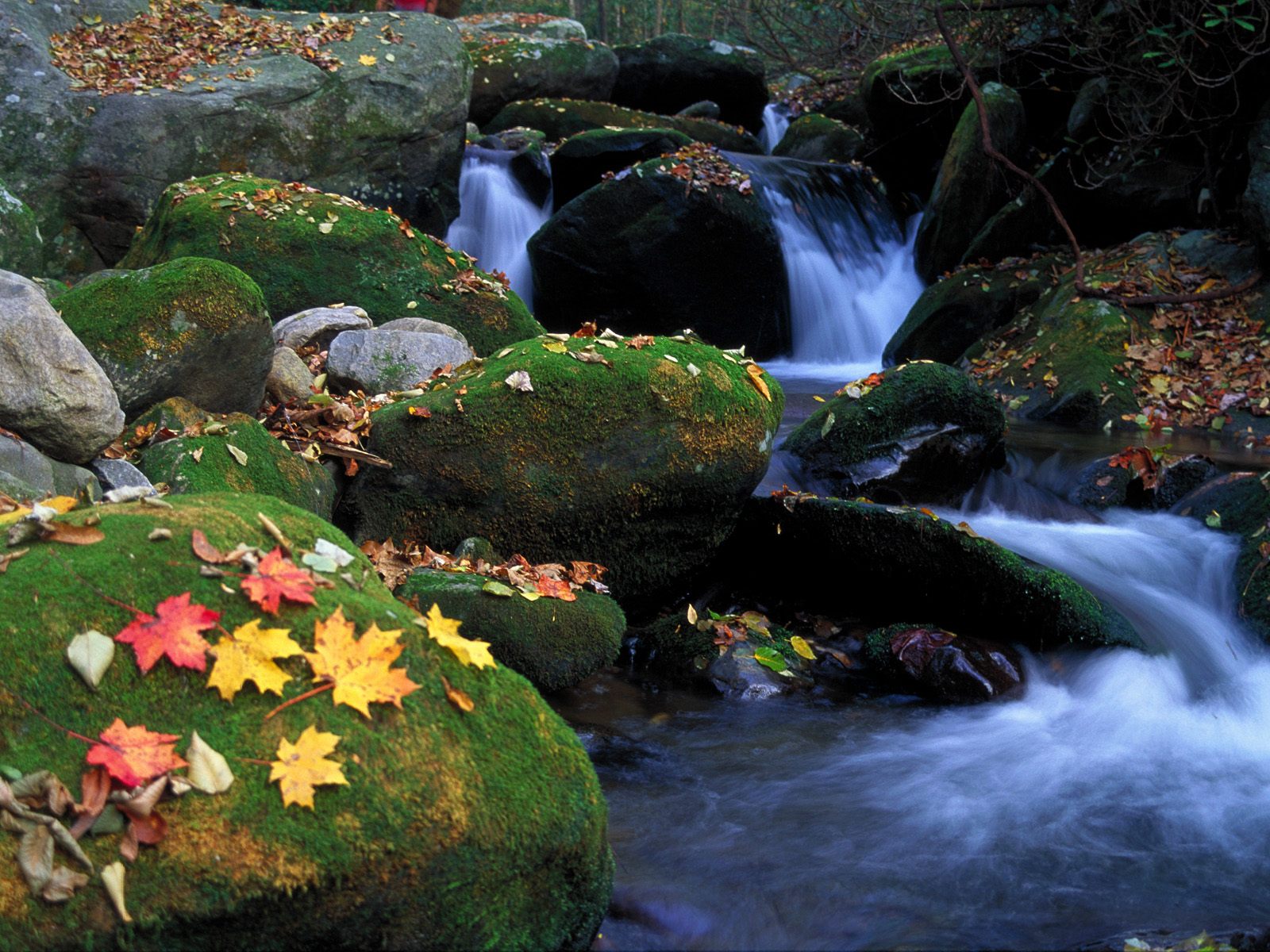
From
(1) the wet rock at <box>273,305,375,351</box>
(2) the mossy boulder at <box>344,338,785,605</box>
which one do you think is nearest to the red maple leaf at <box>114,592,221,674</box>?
(2) the mossy boulder at <box>344,338,785,605</box>

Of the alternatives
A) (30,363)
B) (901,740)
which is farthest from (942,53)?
(30,363)

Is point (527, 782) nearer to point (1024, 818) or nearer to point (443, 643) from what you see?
point (443, 643)

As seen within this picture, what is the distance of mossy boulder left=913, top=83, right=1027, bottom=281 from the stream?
7.36 meters

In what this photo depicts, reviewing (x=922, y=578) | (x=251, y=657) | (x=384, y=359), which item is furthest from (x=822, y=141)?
(x=251, y=657)

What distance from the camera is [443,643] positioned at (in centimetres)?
255

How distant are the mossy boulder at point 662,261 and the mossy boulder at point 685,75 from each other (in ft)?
23.1

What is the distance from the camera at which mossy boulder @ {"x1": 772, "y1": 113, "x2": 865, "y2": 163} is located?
1642 centimetres

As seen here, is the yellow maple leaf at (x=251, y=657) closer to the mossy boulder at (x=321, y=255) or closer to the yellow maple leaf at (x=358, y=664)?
the yellow maple leaf at (x=358, y=664)

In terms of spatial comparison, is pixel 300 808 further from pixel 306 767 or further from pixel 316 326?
pixel 316 326

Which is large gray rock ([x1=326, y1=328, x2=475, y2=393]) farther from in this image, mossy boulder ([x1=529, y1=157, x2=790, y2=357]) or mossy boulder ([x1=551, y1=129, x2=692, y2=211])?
mossy boulder ([x1=551, y1=129, x2=692, y2=211])

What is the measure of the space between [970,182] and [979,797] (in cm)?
1015

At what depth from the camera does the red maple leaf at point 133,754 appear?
2.17 m

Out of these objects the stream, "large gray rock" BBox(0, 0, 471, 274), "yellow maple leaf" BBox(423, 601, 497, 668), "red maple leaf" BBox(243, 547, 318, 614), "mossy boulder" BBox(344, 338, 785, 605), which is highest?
"large gray rock" BBox(0, 0, 471, 274)

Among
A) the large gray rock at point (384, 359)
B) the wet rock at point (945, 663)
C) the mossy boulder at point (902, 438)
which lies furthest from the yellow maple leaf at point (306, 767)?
the mossy boulder at point (902, 438)
